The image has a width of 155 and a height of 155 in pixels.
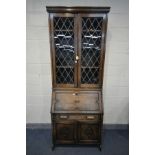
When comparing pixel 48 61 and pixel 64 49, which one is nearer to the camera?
pixel 64 49

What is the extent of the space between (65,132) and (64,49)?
1.21 m

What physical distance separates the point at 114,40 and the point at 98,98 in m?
1.13

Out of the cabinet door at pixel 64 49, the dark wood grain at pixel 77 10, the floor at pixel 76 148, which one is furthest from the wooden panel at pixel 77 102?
the dark wood grain at pixel 77 10

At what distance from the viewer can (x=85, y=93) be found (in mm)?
3117

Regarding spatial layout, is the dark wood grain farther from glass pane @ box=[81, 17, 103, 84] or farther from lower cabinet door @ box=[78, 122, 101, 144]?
lower cabinet door @ box=[78, 122, 101, 144]

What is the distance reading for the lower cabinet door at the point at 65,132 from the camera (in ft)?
9.93

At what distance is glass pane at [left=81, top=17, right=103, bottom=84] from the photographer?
2982 millimetres

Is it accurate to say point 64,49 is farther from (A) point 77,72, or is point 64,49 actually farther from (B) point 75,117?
(B) point 75,117

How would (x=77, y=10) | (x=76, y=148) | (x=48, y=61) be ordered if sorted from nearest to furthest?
(x=77, y=10)
(x=76, y=148)
(x=48, y=61)

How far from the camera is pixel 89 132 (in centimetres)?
304

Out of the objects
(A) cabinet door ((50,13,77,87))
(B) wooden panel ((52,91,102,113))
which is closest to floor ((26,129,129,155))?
(B) wooden panel ((52,91,102,113))

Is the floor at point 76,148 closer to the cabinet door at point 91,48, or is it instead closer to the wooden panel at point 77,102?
the wooden panel at point 77,102

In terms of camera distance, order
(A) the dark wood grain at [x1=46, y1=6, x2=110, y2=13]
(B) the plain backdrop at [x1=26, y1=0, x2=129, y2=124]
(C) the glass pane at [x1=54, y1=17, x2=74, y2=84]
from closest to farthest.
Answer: (A) the dark wood grain at [x1=46, y1=6, x2=110, y2=13] < (C) the glass pane at [x1=54, y1=17, x2=74, y2=84] < (B) the plain backdrop at [x1=26, y1=0, x2=129, y2=124]

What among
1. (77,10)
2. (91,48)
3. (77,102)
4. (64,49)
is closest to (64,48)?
(64,49)
